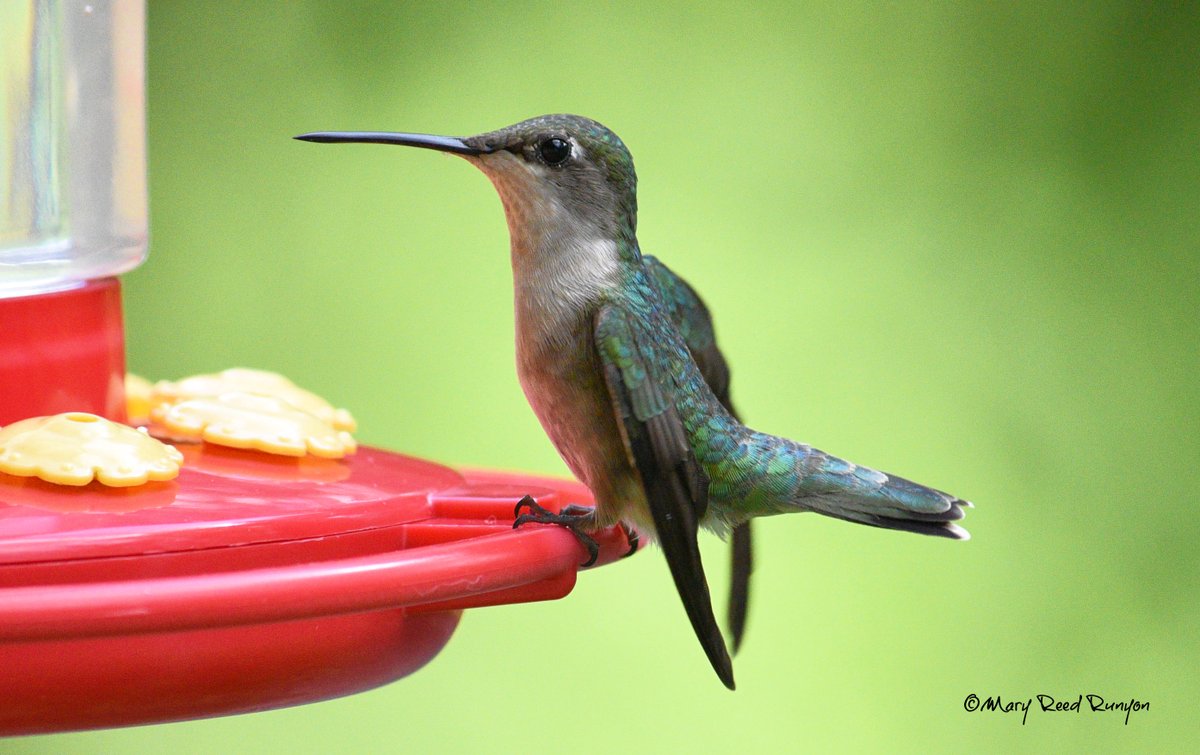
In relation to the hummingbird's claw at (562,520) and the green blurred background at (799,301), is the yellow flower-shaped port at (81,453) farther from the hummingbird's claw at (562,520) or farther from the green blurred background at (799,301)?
the green blurred background at (799,301)

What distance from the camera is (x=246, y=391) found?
7.43 feet

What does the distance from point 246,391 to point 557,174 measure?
2.06 feet

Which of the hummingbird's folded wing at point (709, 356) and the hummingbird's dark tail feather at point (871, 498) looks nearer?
the hummingbird's dark tail feather at point (871, 498)

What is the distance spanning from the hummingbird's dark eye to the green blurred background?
226 cm

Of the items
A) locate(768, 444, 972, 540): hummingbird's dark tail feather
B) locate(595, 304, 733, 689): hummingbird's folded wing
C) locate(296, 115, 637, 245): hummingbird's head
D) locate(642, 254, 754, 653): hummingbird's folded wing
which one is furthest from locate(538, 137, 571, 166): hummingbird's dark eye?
locate(768, 444, 972, 540): hummingbird's dark tail feather

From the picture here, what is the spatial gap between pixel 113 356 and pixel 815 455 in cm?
117

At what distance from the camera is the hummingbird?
1.98 m

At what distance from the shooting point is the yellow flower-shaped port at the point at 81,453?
1638 millimetres

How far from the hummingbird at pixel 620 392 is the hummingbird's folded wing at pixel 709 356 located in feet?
0.48

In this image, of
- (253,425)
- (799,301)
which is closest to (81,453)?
(253,425)

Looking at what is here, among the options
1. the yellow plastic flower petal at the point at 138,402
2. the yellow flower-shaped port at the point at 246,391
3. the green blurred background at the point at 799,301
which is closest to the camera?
the yellow flower-shaped port at the point at 246,391

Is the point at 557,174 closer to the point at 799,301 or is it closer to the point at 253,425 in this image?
the point at 253,425

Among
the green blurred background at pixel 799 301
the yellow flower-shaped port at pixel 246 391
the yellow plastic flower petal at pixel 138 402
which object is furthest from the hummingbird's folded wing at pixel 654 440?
the green blurred background at pixel 799 301

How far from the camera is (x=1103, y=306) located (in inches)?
179
